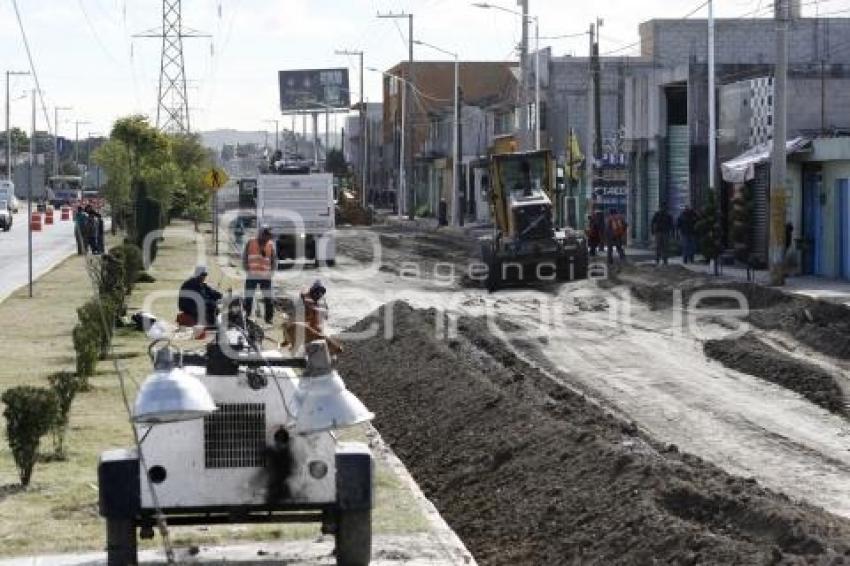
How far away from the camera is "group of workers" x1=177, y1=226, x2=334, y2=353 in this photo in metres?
15.2

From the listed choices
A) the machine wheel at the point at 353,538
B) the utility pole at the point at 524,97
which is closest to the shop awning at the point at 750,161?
the utility pole at the point at 524,97

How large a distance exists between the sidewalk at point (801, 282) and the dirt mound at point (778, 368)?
5.88 m

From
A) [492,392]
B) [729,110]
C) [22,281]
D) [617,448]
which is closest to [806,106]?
[729,110]

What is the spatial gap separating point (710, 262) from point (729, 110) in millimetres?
5150

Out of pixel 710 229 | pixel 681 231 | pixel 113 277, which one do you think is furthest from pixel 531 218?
pixel 113 277

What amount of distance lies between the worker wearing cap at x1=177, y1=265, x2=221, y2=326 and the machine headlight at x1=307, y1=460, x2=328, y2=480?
415 centimetres

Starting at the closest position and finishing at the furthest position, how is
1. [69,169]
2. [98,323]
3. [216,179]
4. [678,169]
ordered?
[98,323]
[216,179]
[678,169]
[69,169]

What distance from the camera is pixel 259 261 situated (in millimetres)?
28328

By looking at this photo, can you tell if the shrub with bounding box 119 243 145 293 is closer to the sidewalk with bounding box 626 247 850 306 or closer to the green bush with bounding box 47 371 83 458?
the sidewalk with bounding box 626 247 850 306

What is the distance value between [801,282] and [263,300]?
46.0ft

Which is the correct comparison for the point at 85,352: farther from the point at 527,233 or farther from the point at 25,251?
the point at 25,251

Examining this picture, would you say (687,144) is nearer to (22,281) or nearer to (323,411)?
(22,281)

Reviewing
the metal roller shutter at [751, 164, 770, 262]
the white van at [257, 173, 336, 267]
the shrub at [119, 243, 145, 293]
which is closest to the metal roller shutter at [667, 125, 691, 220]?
the metal roller shutter at [751, 164, 770, 262]

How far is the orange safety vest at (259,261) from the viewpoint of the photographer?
1113 inches
